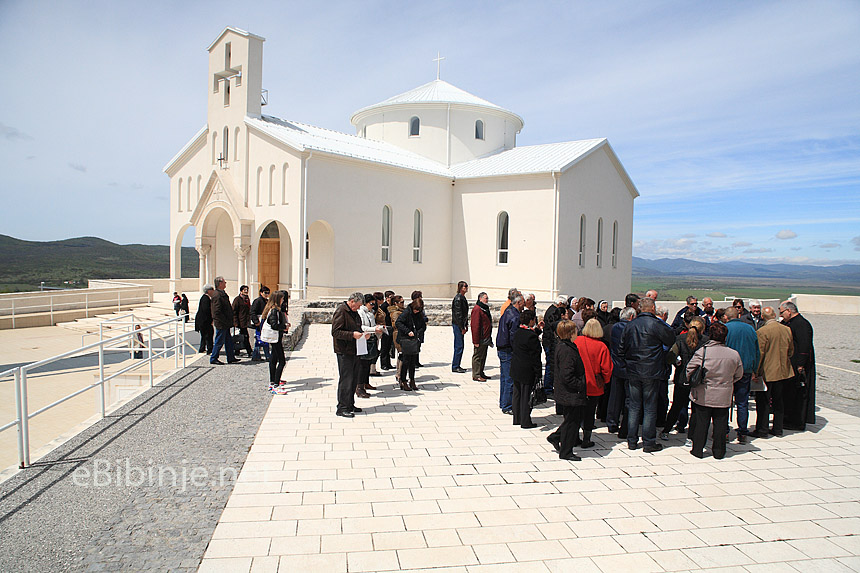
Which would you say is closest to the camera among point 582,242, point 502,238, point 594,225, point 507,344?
point 507,344

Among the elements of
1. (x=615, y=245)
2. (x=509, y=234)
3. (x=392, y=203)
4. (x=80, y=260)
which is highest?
(x=392, y=203)

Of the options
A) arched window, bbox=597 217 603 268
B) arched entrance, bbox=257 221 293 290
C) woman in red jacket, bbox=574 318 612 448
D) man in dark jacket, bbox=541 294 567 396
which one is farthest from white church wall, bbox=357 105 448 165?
woman in red jacket, bbox=574 318 612 448

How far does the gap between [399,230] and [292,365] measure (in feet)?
41.3

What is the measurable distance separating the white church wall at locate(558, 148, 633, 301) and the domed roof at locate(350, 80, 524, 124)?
673 cm

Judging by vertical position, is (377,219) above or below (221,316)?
above

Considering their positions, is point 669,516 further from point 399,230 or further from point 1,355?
point 1,355

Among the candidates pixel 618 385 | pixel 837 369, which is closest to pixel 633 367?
pixel 618 385

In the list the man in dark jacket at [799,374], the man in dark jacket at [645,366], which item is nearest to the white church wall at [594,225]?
the man in dark jacket at [799,374]

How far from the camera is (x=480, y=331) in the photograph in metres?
10.5

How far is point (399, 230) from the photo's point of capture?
77.7 feet

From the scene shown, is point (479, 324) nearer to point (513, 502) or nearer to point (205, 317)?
point (513, 502)

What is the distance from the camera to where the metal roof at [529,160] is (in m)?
23.7

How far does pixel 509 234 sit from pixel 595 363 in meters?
17.6

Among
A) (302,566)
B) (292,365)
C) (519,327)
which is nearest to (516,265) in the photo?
(292,365)
